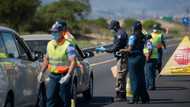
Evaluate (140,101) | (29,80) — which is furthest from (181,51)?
(29,80)

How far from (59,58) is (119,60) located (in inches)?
205

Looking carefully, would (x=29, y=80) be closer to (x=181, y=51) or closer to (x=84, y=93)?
(x=84, y=93)

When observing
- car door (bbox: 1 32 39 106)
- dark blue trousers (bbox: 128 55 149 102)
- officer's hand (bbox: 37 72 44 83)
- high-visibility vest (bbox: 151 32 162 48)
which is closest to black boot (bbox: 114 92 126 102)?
dark blue trousers (bbox: 128 55 149 102)

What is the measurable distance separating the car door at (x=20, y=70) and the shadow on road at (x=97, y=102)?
3235 mm

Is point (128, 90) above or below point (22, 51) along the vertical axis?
below

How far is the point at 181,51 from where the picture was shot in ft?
87.1

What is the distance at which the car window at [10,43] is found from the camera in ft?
42.7

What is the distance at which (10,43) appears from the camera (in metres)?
13.3

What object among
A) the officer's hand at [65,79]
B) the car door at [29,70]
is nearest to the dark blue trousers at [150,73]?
the car door at [29,70]

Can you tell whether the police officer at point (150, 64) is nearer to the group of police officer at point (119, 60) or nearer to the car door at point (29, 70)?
the group of police officer at point (119, 60)

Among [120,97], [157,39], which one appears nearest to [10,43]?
[120,97]

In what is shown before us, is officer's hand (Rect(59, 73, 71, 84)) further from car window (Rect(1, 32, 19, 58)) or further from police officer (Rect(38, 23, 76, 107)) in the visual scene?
car window (Rect(1, 32, 19, 58))

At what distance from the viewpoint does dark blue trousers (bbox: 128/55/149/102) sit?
17.2 m

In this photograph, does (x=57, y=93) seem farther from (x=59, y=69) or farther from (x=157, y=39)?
(x=157, y=39)
